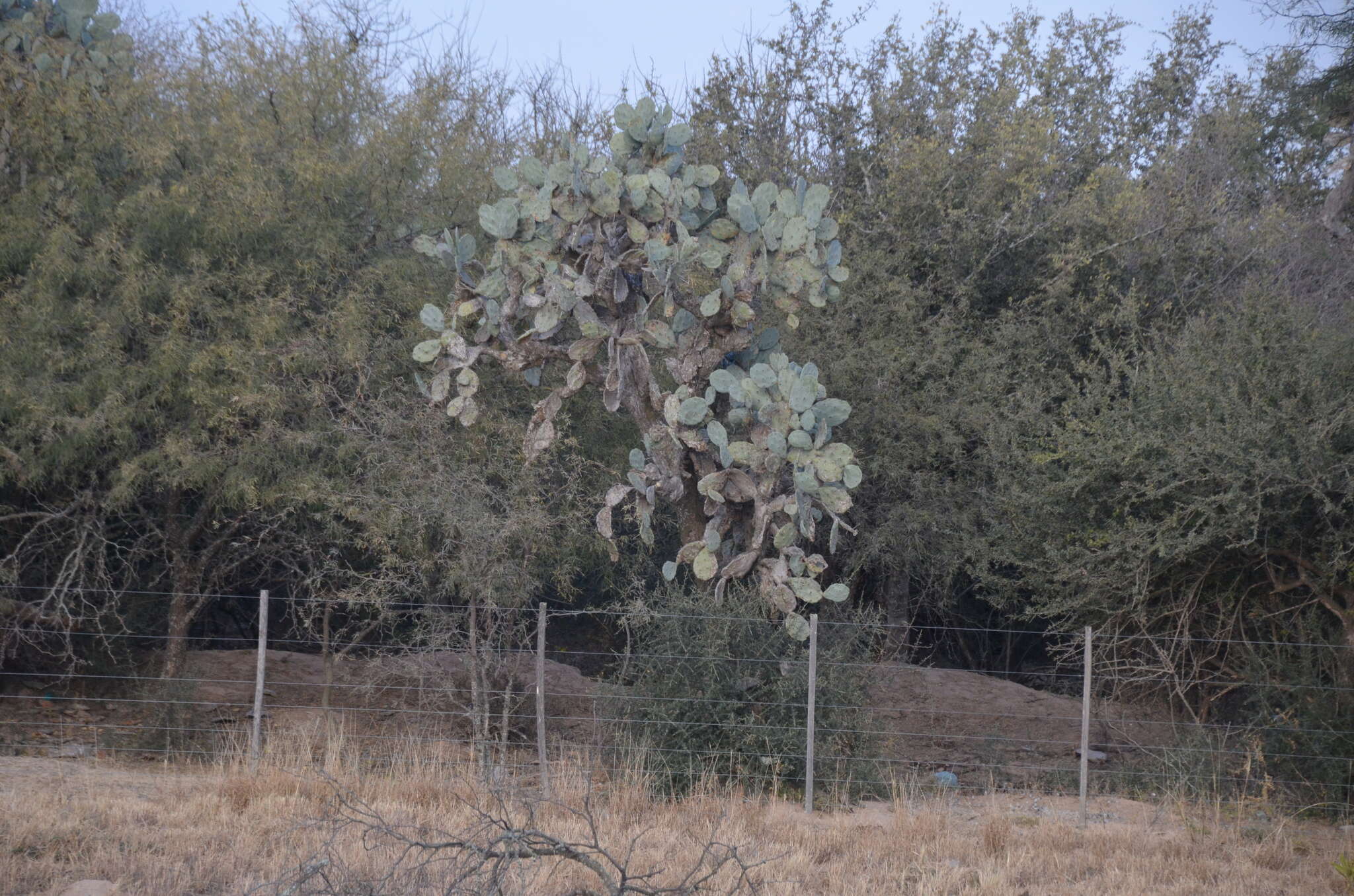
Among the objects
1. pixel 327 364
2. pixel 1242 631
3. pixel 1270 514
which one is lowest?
pixel 1242 631

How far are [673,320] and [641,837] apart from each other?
3867mm

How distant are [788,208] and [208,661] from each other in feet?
21.2

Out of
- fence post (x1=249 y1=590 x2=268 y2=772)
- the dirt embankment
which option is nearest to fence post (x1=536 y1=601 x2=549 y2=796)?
the dirt embankment

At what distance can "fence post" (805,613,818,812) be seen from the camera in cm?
756

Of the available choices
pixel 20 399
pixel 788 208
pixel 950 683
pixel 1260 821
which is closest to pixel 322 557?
pixel 20 399

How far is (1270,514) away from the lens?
28.6 feet

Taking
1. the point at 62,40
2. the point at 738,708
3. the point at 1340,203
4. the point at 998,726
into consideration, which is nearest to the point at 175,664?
the point at 738,708

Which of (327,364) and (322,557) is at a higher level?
(327,364)

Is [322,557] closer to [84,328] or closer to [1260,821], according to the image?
[84,328]

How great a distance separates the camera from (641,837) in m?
6.35

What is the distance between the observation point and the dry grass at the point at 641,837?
5727mm

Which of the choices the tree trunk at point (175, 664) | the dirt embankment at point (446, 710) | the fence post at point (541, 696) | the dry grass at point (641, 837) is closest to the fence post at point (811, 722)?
the dry grass at point (641, 837)

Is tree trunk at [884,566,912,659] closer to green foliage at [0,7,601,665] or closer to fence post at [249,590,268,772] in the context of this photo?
green foliage at [0,7,601,665]

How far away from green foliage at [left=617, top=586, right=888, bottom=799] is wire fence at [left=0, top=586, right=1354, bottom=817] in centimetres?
2
